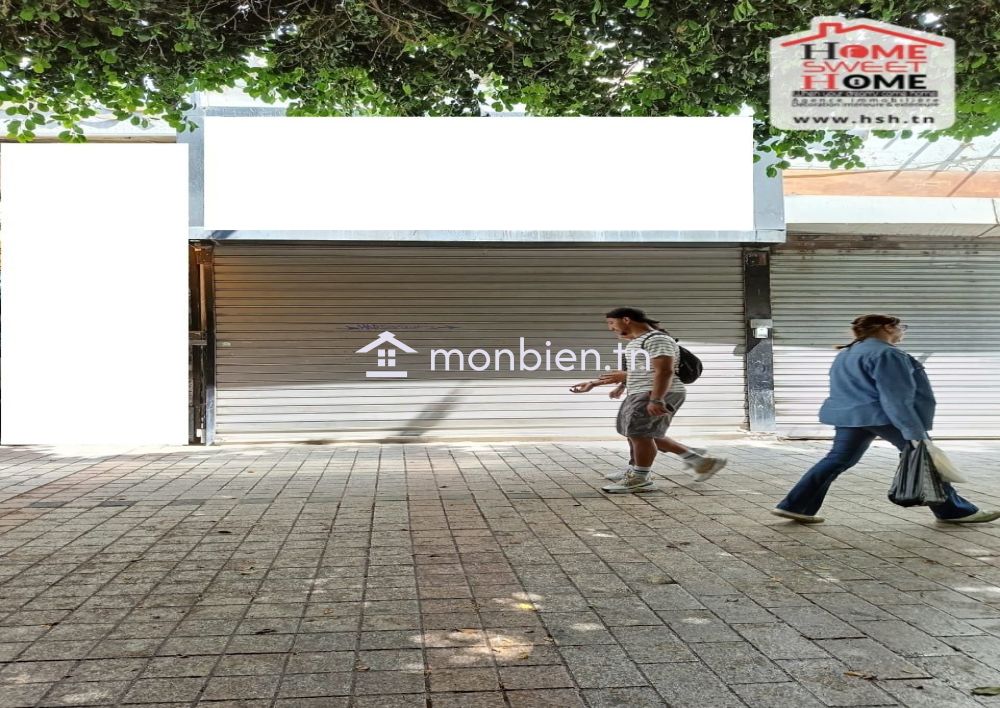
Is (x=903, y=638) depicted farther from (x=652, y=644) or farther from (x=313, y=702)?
(x=313, y=702)

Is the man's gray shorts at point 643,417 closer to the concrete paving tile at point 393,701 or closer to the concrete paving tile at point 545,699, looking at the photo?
the concrete paving tile at point 545,699

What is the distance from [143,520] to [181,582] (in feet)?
7.02

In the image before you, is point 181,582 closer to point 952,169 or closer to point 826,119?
point 826,119

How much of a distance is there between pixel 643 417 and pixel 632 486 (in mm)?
692

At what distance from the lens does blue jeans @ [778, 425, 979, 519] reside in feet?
18.9

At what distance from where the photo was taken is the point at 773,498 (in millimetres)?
7480

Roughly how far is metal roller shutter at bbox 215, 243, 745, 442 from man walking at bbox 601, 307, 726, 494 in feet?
18.8

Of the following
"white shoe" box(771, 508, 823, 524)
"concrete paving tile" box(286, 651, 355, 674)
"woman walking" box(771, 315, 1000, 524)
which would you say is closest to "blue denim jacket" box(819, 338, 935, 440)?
"woman walking" box(771, 315, 1000, 524)

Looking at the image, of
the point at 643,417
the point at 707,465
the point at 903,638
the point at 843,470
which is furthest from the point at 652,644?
the point at 707,465

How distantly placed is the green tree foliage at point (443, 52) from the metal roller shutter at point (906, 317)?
4281 mm

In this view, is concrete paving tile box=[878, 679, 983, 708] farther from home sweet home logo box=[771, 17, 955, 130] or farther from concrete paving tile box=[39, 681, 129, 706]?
home sweet home logo box=[771, 17, 955, 130]

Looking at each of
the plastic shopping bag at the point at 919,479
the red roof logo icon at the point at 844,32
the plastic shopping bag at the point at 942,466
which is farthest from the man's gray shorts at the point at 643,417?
the red roof logo icon at the point at 844,32

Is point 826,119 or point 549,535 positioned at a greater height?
point 826,119

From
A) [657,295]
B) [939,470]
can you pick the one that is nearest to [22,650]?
[939,470]
